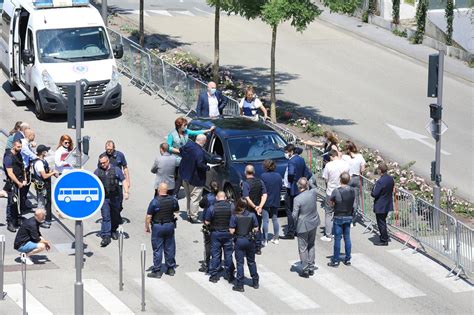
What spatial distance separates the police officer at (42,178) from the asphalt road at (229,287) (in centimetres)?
57

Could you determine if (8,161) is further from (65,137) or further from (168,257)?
(168,257)

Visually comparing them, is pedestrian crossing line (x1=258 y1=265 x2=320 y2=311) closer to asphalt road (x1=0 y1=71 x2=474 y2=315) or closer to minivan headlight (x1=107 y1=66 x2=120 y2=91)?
asphalt road (x1=0 y1=71 x2=474 y2=315)

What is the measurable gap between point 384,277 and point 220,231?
3.28 metres

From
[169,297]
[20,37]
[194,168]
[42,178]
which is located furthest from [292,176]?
[20,37]

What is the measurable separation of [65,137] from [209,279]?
477 centimetres

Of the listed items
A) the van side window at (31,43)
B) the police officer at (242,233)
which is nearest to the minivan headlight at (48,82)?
the van side window at (31,43)

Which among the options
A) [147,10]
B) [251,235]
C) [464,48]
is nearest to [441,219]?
[251,235]

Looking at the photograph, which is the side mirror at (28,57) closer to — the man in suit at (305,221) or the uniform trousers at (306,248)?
the man in suit at (305,221)

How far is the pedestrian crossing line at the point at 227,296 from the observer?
65.7 feet

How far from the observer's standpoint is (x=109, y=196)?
22.6m

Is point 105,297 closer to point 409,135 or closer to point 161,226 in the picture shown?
point 161,226

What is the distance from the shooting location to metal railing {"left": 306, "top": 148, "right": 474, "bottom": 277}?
862 inches

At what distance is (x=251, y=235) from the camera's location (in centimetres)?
2055

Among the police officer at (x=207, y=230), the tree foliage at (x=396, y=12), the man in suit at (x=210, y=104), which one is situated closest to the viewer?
the police officer at (x=207, y=230)
